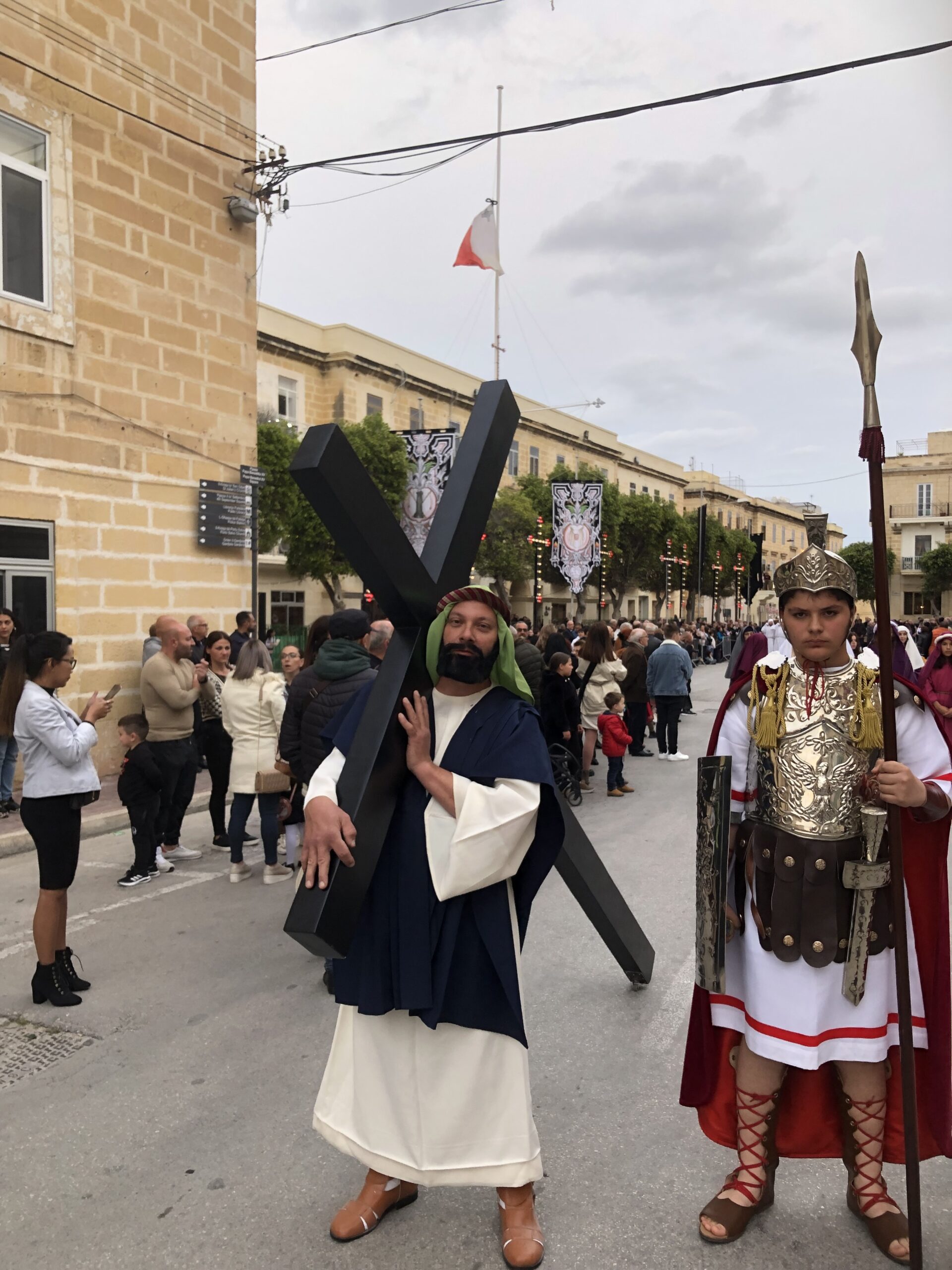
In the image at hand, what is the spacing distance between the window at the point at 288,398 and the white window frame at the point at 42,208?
1990cm

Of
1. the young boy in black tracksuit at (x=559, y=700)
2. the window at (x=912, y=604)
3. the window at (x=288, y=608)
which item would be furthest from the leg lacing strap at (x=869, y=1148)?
the window at (x=912, y=604)

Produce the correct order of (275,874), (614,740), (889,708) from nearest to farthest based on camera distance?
(889,708) < (275,874) < (614,740)

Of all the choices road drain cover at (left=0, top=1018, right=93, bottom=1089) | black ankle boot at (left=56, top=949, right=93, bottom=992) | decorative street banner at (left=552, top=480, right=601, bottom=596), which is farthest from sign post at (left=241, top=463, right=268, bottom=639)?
decorative street banner at (left=552, top=480, right=601, bottom=596)

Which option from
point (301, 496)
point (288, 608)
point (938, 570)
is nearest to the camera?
point (301, 496)

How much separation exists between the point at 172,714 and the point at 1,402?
12.7ft

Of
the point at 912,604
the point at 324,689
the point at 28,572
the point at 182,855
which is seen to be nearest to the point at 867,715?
the point at 324,689

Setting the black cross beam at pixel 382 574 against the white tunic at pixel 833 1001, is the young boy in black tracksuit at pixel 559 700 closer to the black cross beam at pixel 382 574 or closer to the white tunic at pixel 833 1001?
the black cross beam at pixel 382 574

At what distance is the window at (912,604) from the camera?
203ft

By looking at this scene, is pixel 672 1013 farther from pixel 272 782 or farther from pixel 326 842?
pixel 272 782

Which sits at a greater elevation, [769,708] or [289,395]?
→ [289,395]

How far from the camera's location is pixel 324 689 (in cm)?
512

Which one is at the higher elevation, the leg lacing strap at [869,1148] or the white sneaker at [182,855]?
the leg lacing strap at [869,1148]

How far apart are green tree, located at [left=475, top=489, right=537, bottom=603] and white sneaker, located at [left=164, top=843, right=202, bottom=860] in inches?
989

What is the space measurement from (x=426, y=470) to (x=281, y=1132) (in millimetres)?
13810
